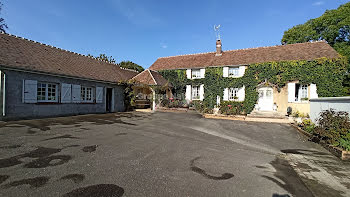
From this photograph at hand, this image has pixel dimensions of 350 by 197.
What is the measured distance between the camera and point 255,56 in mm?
16719

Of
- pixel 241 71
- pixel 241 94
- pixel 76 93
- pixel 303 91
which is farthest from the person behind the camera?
pixel 241 71

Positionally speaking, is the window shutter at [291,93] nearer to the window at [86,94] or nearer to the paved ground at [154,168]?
the paved ground at [154,168]

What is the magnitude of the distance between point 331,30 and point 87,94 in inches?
1124

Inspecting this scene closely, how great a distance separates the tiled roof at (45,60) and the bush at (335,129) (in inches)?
572

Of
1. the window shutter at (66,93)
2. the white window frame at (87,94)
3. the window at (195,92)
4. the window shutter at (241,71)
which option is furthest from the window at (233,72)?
the window shutter at (66,93)

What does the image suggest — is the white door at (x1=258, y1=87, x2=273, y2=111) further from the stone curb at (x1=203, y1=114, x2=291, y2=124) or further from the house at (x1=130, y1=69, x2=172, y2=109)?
the house at (x1=130, y1=69, x2=172, y2=109)

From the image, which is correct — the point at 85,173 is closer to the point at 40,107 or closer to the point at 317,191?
the point at 317,191

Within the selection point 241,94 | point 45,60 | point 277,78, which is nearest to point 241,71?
point 241,94

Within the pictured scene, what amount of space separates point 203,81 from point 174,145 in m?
13.2

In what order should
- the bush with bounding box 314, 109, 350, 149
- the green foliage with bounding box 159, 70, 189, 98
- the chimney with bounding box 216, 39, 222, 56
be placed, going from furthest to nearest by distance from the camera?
the chimney with bounding box 216, 39, 222, 56, the green foliage with bounding box 159, 70, 189, 98, the bush with bounding box 314, 109, 350, 149

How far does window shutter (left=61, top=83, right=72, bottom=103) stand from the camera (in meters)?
11.1

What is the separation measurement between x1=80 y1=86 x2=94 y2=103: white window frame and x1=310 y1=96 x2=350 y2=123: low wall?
1521 cm

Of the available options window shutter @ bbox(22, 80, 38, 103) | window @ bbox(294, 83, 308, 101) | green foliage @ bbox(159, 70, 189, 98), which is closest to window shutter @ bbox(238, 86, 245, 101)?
window @ bbox(294, 83, 308, 101)

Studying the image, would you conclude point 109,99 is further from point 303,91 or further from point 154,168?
point 303,91
